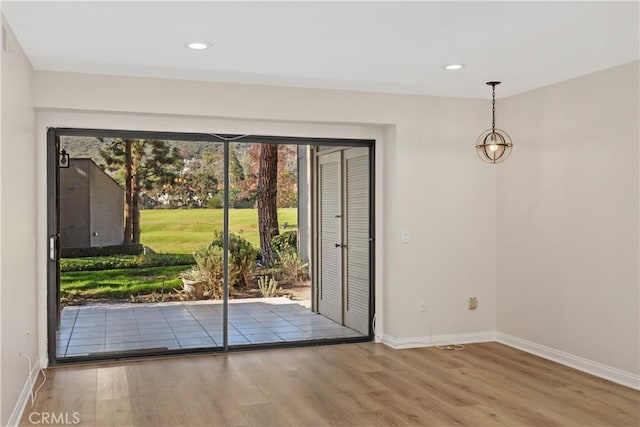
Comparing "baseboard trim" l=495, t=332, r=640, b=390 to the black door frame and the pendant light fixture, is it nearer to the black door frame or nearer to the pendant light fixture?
the black door frame

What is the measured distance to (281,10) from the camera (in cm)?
337

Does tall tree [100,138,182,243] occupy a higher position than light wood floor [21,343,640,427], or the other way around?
tall tree [100,138,182,243]

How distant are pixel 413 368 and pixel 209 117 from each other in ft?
8.94

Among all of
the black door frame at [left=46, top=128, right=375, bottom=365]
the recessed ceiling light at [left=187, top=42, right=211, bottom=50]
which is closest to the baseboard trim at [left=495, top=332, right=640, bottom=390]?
the black door frame at [left=46, top=128, right=375, bottom=365]

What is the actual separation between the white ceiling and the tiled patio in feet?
6.55

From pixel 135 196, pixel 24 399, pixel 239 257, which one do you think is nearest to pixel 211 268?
pixel 239 257

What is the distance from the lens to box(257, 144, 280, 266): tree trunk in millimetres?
5590

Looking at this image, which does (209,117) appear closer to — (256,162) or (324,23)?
(256,162)

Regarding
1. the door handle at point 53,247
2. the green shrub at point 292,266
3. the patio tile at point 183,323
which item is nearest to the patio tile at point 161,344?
the patio tile at point 183,323

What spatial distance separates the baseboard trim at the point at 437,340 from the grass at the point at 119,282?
2026 millimetres

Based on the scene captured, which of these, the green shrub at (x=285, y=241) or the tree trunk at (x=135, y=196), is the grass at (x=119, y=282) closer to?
the tree trunk at (x=135, y=196)

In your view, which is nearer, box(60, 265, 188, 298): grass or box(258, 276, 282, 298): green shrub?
box(60, 265, 188, 298): grass

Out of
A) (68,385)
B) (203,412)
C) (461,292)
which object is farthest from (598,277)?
(68,385)

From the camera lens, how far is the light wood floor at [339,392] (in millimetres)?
3822
